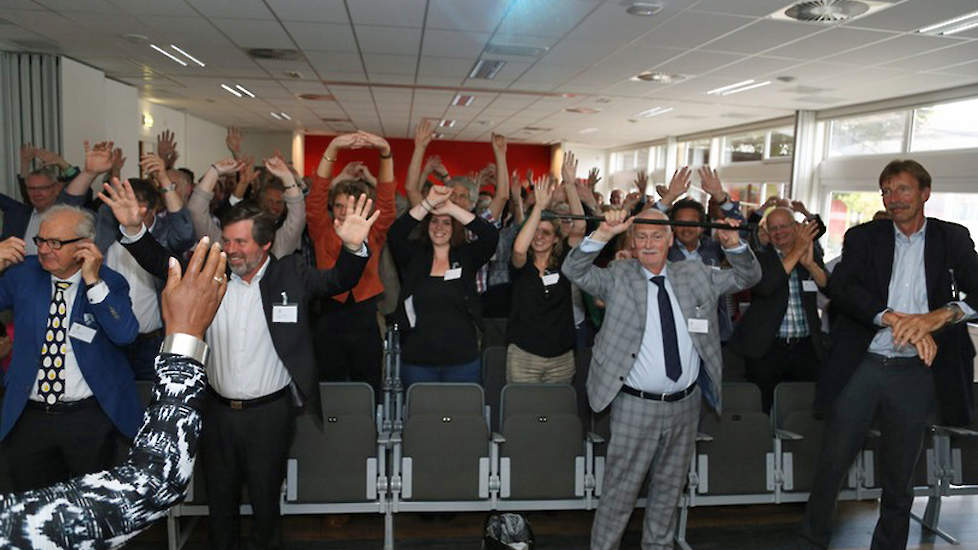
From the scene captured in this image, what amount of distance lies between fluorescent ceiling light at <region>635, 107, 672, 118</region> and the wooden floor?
7.53 m

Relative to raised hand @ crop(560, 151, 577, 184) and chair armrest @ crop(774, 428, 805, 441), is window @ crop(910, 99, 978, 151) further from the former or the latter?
chair armrest @ crop(774, 428, 805, 441)

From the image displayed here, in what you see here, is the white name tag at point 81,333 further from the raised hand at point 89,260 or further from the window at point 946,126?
the window at point 946,126

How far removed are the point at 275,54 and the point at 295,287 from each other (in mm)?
4981

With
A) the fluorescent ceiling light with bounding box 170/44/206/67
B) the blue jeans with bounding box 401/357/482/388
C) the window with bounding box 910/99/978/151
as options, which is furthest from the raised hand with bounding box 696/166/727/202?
the fluorescent ceiling light with bounding box 170/44/206/67

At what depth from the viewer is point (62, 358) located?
7.82ft

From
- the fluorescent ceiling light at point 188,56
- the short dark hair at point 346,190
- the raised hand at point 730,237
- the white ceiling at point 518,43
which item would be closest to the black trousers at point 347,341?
the short dark hair at point 346,190

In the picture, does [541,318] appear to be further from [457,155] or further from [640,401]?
[457,155]

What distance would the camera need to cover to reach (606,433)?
3279 millimetres

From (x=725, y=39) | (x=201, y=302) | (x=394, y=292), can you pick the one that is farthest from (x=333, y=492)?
(x=725, y=39)

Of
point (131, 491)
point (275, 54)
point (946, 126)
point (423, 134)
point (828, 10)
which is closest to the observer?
point (131, 491)

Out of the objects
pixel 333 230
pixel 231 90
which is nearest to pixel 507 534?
pixel 333 230

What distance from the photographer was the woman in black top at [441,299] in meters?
3.41

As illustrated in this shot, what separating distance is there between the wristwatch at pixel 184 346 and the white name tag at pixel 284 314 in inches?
63.9

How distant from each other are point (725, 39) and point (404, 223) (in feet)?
11.4
